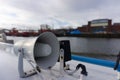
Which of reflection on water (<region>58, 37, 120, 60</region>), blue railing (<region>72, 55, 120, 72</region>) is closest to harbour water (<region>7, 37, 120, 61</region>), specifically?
reflection on water (<region>58, 37, 120, 60</region>)

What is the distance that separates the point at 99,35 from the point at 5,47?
2572 cm

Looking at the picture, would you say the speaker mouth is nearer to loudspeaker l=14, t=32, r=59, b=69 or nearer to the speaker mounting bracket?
loudspeaker l=14, t=32, r=59, b=69

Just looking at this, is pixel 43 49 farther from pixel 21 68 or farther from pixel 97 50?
pixel 97 50

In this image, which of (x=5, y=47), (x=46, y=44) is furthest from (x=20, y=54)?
(x=5, y=47)

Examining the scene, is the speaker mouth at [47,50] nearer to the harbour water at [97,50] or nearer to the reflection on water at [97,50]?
the harbour water at [97,50]

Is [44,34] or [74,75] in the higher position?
[44,34]

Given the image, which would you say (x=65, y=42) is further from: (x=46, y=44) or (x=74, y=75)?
(x=74, y=75)

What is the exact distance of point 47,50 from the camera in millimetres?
1083

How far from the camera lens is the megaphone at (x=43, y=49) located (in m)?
1.00

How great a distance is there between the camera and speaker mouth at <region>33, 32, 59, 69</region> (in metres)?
1.07

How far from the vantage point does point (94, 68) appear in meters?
1.40

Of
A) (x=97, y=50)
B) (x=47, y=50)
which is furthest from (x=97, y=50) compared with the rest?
(x=47, y=50)

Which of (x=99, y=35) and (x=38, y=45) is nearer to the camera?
(x=38, y=45)

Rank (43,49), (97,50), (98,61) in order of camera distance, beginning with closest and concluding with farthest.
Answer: (43,49), (98,61), (97,50)
